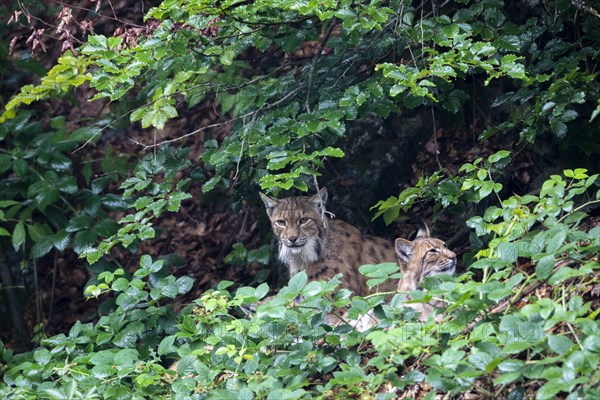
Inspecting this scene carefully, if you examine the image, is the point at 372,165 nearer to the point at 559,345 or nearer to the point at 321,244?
the point at 321,244

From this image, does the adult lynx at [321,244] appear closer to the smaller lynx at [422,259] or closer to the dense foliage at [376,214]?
the dense foliage at [376,214]

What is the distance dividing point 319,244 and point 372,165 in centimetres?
145

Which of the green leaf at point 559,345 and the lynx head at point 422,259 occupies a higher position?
the green leaf at point 559,345

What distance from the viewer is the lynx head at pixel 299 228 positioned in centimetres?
916

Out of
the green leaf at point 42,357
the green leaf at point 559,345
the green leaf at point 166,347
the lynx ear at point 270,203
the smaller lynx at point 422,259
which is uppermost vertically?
the lynx ear at point 270,203

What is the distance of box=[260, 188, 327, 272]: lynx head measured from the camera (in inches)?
360

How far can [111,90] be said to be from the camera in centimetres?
736

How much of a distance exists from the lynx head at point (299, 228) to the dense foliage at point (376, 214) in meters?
0.71

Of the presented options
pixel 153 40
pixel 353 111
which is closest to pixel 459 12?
pixel 353 111

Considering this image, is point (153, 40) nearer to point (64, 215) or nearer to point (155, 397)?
point (155, 397)

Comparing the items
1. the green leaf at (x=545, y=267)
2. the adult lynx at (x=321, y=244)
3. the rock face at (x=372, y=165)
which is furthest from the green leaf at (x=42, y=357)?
the rock face at (x=372, y=165)

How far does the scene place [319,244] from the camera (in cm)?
917

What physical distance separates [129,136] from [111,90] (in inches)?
232

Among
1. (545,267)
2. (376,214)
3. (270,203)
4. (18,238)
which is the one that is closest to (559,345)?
(545,267)
